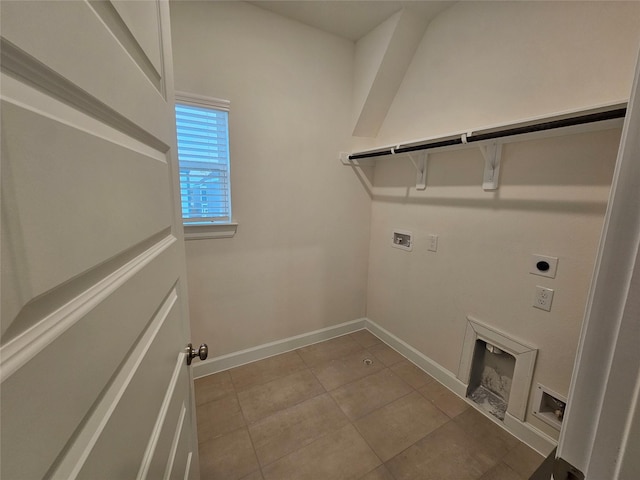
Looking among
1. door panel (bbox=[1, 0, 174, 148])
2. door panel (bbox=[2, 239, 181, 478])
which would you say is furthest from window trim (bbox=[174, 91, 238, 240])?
door panel (bbox=[2, 239, 181, 478])

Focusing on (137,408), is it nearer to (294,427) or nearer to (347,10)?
(294,427)

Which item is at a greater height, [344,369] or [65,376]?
[65,376]

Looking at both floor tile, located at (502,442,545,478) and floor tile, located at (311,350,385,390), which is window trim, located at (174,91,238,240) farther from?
floor tile, located at (502,442,545,478)

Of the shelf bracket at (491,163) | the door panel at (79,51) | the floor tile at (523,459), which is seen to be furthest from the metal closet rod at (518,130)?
the floor tile at (523,459)

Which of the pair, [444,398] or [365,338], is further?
[365,338]

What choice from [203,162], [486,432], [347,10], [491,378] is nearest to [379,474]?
[486,432]

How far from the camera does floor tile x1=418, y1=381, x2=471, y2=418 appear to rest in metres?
1.76

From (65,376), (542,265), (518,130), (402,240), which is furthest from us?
(402,240)

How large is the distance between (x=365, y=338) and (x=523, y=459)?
1.37 meters

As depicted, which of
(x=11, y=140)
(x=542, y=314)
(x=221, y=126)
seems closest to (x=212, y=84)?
(x=221, y=126)

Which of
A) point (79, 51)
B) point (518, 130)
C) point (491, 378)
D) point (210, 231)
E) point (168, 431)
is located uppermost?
point (518, 130)

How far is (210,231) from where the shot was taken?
187 centimetres

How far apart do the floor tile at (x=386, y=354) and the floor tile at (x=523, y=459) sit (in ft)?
2.96

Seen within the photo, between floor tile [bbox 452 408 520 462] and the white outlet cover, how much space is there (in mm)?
1040
